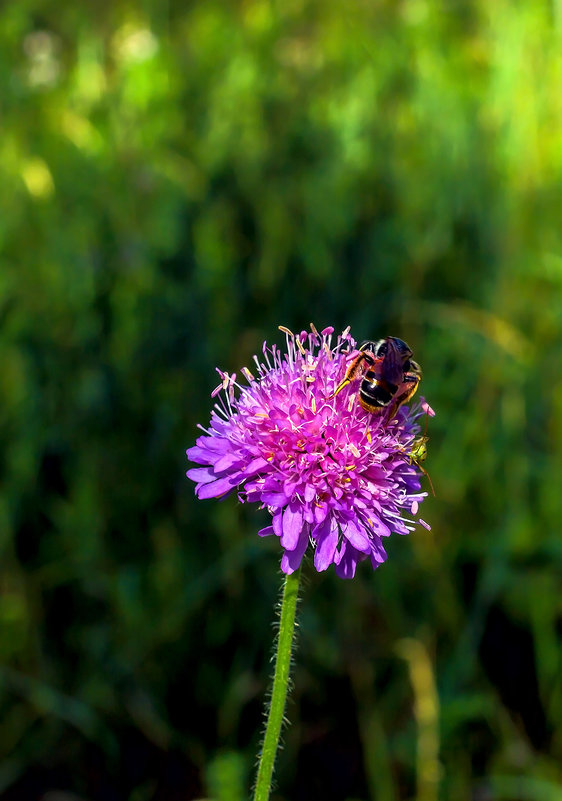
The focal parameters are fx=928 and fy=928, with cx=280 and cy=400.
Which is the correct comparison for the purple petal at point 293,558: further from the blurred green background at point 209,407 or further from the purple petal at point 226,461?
the blurred green background at point 209,407

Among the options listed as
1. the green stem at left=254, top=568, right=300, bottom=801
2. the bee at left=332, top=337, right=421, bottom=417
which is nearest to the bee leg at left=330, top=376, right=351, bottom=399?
the bee at left=332, top=337, right=421, bottom=417

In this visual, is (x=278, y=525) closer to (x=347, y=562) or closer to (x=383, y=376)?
(x=347, y=562)

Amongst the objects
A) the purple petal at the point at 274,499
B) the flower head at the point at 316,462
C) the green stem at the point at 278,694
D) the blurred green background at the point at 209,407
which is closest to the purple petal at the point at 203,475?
the flower head at the point at 316,462

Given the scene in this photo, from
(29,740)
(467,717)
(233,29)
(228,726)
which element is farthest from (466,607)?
(233,29)

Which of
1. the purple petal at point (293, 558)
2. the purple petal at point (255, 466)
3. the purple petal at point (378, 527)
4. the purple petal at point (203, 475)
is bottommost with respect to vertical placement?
the purple petal at point (293, 558)

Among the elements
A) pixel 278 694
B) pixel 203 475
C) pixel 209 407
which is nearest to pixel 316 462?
pixel 203 475

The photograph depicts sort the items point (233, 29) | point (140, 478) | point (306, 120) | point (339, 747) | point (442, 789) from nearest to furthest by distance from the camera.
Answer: point (442, 789) → point (339, 747) → point (140, 478) → point (306, 120) → point (233, 29)

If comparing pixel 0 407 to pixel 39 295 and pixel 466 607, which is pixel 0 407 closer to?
pixel 39 295
